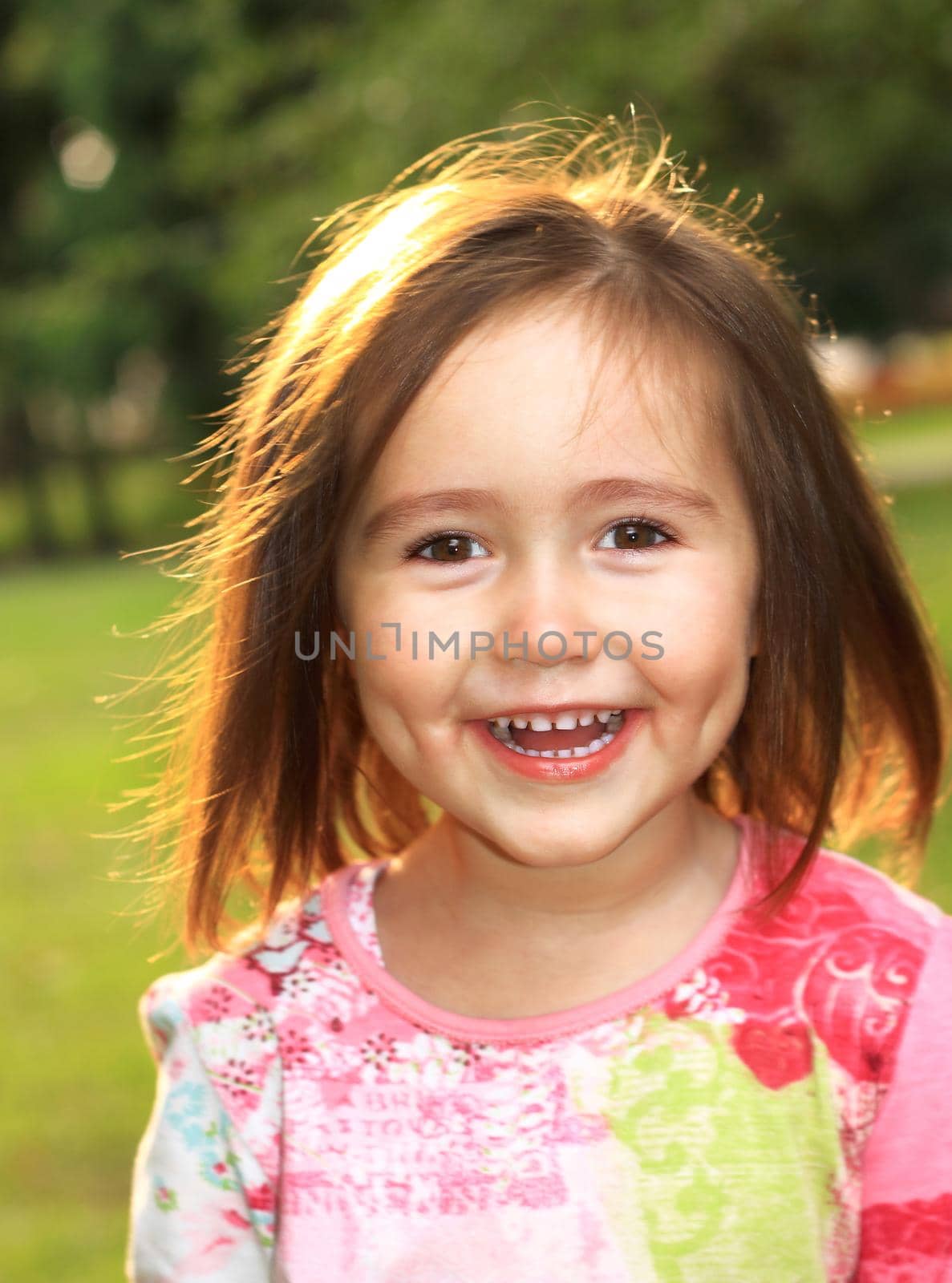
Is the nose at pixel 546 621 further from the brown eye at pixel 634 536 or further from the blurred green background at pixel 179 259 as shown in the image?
the blurred green background at pixel 179 259

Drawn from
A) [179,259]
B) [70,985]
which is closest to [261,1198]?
[70,985]

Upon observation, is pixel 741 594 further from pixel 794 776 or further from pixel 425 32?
pixel 425 32

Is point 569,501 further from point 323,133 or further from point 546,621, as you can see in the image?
point 323,133

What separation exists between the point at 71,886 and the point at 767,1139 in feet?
13.2

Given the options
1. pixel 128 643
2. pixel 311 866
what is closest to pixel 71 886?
pixel 311 866

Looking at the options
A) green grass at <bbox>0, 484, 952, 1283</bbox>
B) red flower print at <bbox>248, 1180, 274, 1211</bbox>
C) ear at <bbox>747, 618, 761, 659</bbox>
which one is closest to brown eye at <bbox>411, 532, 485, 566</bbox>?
ear at <bbox>747, 618, 761, 659</bbox>

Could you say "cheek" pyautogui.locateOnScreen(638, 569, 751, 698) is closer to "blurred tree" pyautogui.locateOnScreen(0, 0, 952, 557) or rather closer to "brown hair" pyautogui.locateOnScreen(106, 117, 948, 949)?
"brown hair" pyautogui.locateOnScreen(106, 117, 948, 949)

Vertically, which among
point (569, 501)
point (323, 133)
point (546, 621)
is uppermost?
point (323, 133)

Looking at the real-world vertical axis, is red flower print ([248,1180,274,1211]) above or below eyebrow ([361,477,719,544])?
below

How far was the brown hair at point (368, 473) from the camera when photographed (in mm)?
1484

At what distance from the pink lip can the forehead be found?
0.24 metres

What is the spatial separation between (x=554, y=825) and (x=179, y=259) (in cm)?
1674

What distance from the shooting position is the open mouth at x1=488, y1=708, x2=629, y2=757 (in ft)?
4.72

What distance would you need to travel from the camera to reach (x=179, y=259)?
17203 millimetres
